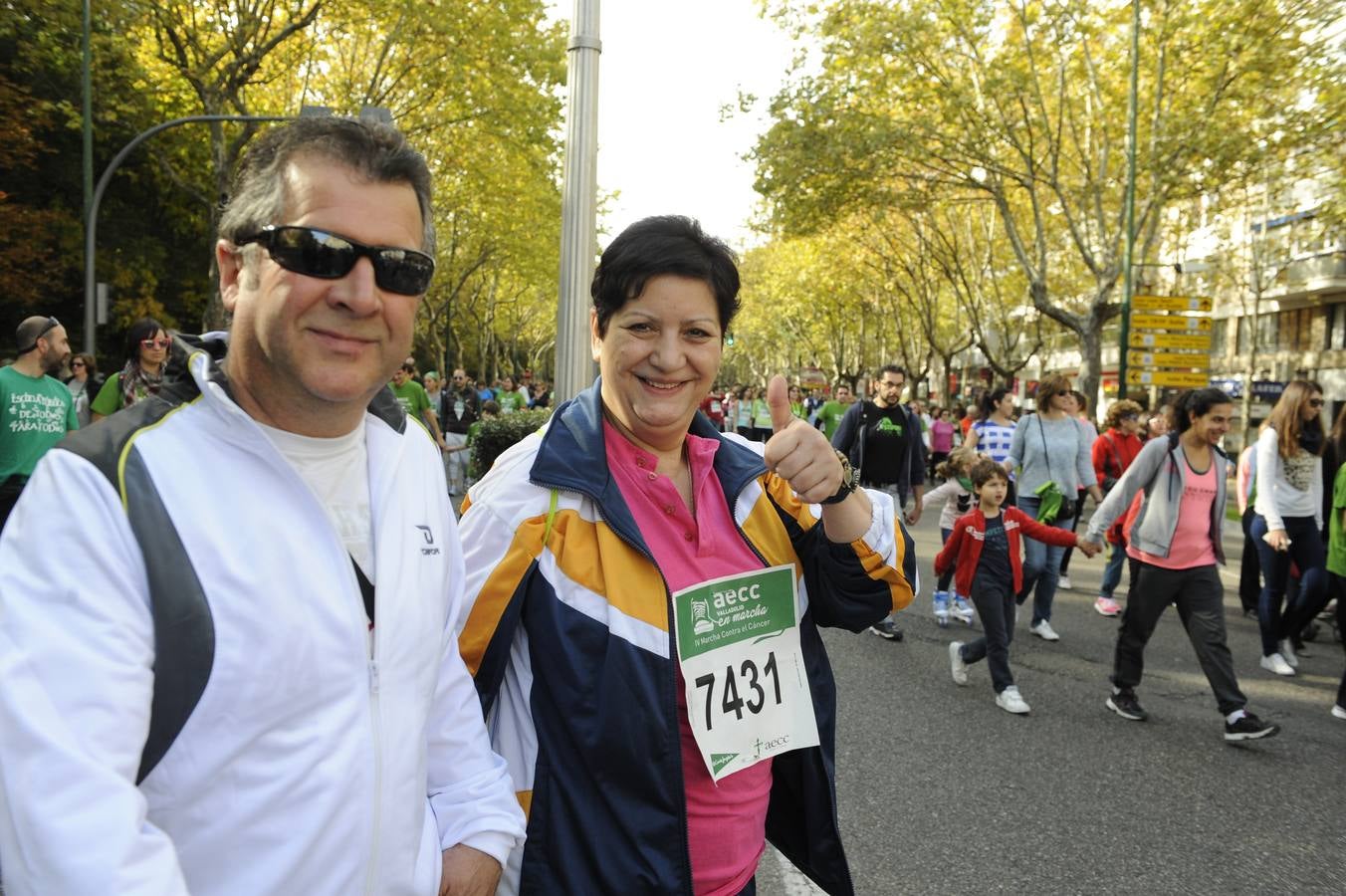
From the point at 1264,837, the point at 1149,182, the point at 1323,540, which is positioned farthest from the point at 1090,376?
the point at 1264,837

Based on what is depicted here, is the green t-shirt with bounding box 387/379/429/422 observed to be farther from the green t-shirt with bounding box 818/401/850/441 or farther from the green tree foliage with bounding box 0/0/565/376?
the green t-shirt with bounding box 818/401/850/441

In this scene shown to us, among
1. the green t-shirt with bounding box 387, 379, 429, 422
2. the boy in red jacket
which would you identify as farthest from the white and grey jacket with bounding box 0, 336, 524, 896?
the green t-shirt with bounding box 387, 379, 429, 422

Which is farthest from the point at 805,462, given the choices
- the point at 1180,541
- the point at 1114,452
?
the point at 1114,452

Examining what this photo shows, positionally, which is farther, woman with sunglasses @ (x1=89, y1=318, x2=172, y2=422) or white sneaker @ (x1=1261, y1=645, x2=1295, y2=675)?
white sneaker @ (x1=1261, y1=645, x2=1295, y2=675)

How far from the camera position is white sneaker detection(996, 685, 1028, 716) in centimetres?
562

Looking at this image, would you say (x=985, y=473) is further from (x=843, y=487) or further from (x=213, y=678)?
(x=213, y=678)

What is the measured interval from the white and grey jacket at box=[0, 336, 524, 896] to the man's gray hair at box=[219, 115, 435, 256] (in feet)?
0.75

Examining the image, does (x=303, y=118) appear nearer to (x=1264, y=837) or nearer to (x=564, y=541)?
(x=564, y=541)

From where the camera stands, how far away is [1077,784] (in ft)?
15.1

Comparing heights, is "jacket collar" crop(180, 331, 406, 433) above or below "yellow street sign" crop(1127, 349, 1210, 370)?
below

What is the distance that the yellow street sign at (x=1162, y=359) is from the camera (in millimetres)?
18062

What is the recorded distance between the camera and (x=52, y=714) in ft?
3.41

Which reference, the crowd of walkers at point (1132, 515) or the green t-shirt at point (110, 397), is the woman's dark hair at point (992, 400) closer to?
the crowd of walkers at point (1132, 515)

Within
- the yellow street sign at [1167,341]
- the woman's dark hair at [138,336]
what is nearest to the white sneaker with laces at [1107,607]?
the woman's dark hair at [138,336]
